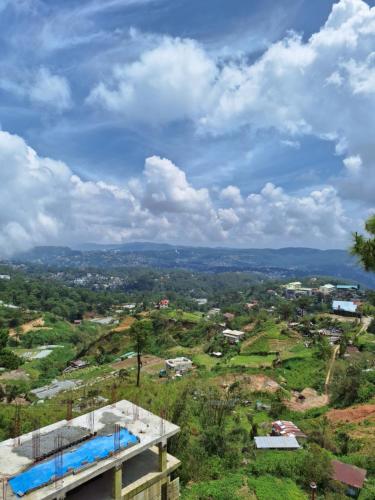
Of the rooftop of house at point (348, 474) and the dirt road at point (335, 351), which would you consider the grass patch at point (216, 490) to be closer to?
the rooftop of house at point (348, 474)

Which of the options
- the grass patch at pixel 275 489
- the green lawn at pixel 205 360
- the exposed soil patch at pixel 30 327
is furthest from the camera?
the exposed soil patch at pixel 30 327

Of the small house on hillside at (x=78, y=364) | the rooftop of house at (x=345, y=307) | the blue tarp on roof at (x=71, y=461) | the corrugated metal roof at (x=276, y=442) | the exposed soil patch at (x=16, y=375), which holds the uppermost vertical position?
the blue tarp on roof at (x=71, y=461)

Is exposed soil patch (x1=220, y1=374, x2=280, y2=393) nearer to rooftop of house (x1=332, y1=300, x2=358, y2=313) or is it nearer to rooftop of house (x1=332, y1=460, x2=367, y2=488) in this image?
rooftop of house (x1=332, y1=460, x2=367, y2=488)

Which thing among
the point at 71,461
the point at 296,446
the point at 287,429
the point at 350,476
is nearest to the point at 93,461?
the point at 71,461

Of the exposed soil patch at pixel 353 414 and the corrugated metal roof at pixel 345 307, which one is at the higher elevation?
the corrugated metal roof at pixel 345 307

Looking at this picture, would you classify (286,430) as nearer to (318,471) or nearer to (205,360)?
(318,471)

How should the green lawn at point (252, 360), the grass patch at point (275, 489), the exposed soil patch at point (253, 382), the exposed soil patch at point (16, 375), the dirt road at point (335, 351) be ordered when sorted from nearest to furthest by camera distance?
1. the grass patch at point (275, 489)
2. the exposed soil patch at point (253, 382)
3. the dirt road at point (335, 351)
4. the green lawn at point (252, 360)
5. the exposed soil patch at point (16, 375)

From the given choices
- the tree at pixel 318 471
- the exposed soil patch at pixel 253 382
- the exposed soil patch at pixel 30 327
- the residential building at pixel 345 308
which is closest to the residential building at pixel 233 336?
the exposed soil patch at pixel 253 382
